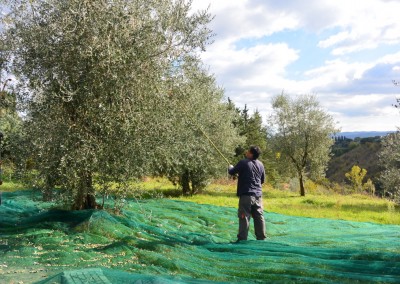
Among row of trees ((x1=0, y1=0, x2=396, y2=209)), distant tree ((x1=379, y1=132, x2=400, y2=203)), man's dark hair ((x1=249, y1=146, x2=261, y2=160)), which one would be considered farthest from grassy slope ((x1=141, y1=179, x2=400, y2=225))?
man's dark hair ((x1=249, y1=146, x2=261, y2=160))

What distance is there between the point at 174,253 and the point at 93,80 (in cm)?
458

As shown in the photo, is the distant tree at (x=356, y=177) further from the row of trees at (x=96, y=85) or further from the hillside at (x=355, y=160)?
the row of trees at (x=96, y=85)

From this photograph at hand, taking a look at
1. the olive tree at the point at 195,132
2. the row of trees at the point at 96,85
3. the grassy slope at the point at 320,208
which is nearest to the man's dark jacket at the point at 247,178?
the olive tree at the point at 195,132

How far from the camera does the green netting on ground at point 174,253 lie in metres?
6.26

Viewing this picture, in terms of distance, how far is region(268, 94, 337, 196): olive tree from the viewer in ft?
100

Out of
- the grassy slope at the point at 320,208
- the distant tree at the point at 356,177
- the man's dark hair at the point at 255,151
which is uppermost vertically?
the man's dark hair at the point at 255,151

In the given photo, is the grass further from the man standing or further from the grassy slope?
the man standing

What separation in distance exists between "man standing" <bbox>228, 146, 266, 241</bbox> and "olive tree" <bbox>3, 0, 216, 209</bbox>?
250 cm

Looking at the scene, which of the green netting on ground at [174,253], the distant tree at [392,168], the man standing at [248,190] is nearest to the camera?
the green netting on ground at [174,253]

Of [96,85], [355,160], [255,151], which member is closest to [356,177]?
[255,151]

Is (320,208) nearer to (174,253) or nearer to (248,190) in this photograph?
(248,190)

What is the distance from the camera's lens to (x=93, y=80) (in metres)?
9.73

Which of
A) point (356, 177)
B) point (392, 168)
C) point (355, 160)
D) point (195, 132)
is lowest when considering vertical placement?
point (356, 177)

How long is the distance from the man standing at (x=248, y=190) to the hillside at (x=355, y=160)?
6387 centimetres
